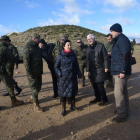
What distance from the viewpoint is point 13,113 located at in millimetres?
4121

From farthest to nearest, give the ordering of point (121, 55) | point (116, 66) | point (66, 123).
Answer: point (66, 123) < point (116, 66) < point (121, 55)

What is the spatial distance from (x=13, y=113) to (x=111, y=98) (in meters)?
3.23

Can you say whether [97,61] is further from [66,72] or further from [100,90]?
[66,72]

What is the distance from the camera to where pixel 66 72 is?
146 inches

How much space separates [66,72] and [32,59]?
1.04 metres

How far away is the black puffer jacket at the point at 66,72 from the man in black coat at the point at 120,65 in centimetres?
106

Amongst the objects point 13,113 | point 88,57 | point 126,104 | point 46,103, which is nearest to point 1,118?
point 13,113

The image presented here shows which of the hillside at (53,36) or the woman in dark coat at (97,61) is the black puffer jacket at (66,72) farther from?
the hillside at (53,36)

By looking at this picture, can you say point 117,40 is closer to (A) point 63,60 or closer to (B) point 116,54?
(B) point 116,54

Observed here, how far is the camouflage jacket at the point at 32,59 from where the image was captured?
3.80 metres

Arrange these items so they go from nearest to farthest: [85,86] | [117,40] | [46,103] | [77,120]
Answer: [117,40] → [77,120] → [46,103] → [85,86]

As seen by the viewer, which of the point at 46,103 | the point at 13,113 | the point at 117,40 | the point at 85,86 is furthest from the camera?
the point at 85,86

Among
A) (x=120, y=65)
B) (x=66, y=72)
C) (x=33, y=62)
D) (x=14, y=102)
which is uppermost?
(x=33, y=62)

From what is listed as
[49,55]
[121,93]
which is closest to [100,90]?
[121,93]
